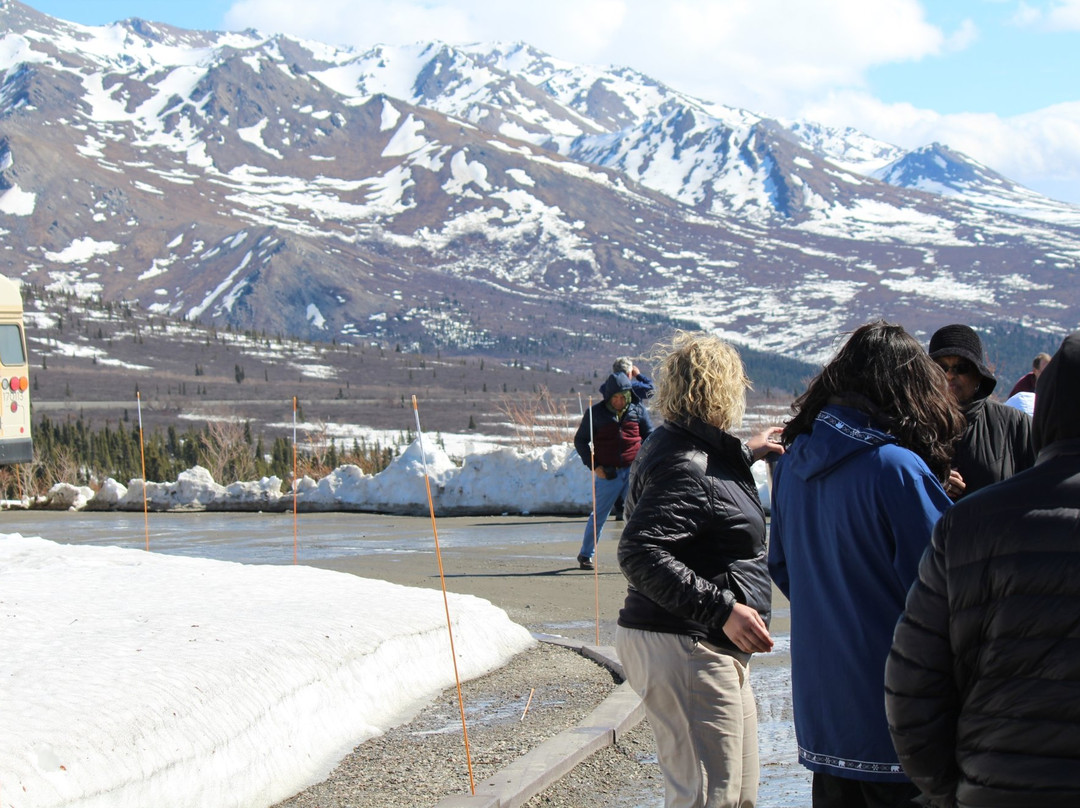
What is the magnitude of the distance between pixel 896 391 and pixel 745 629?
33.7 inches

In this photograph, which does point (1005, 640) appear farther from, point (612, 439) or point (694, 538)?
point (612, 439)

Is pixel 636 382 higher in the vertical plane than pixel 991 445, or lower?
lower

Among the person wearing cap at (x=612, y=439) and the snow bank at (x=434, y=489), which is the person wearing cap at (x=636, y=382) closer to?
the person wearing cap at (x=612, y=439)

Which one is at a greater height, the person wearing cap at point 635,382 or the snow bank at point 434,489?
the person wearing cap at point 635,382

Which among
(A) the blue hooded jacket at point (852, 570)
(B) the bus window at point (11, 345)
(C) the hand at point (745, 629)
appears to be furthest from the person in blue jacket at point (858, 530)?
(B) the bus window at point (11, 345)

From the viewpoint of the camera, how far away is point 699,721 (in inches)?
164

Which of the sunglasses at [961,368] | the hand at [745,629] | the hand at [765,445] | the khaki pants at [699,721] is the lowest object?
the khaki pants at [699,721]

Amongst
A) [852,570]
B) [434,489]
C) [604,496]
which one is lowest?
[434,489]

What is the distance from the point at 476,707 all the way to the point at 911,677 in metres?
4.50

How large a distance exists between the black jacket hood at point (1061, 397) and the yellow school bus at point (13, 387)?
885 inches

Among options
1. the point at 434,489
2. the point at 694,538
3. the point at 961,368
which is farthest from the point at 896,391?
the point at 434,489

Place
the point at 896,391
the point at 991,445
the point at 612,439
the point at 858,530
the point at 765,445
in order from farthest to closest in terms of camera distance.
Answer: the point at 612,439, the point at 991,445, the point at 765,445, the point at 896,391, the point at 858,530

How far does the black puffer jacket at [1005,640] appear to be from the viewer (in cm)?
254

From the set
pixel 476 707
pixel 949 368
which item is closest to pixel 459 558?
pixel 476 707
